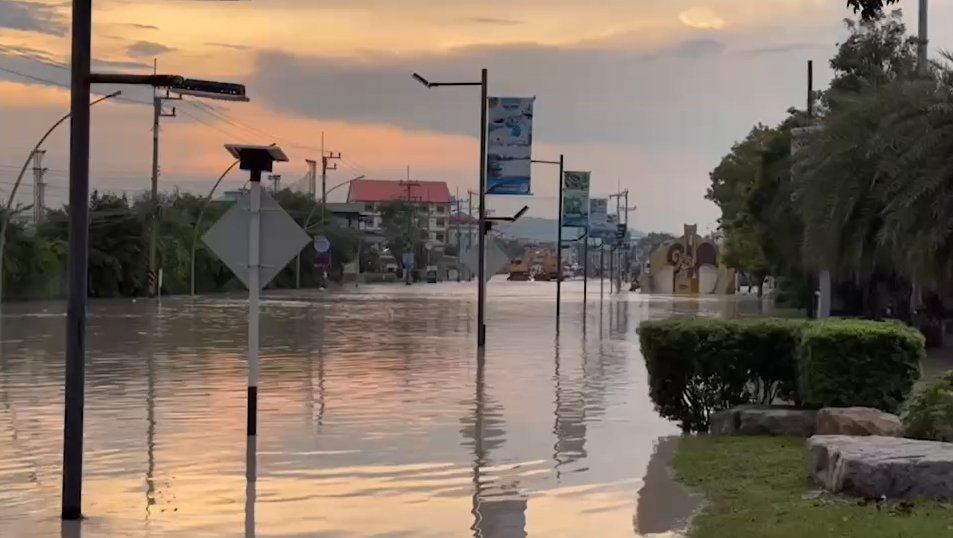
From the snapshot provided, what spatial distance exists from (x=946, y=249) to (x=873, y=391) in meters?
10.9

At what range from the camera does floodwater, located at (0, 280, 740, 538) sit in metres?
9.19

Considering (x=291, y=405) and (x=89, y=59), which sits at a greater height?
(x=89, y=59)

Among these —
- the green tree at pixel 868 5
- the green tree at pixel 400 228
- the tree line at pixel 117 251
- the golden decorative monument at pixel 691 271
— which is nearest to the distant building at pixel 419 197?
the green tree at pixel 400 228

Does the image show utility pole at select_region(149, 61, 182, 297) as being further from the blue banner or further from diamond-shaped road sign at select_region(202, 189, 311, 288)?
diamond-shaped road sign at select_region(202, 189, 311, 288)

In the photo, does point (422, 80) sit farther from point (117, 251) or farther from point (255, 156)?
point (117, 251)

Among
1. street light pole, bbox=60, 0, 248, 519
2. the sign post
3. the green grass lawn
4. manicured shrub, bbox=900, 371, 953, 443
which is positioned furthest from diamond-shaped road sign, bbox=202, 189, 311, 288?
manicured shrub, bbox=900, 371, 953, 443

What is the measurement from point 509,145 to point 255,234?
624 inches

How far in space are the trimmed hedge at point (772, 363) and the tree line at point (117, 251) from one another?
130 ft

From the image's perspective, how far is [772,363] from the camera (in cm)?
1342

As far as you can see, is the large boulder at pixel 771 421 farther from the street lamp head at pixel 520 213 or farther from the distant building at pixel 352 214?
the distant building at pixel 352 214

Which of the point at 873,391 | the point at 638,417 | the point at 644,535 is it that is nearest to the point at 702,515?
the point at 644,535

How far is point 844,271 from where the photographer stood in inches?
1103

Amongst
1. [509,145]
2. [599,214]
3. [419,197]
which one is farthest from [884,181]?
[419,197]

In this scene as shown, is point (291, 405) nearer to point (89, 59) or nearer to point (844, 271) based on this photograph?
point (89, 59)
